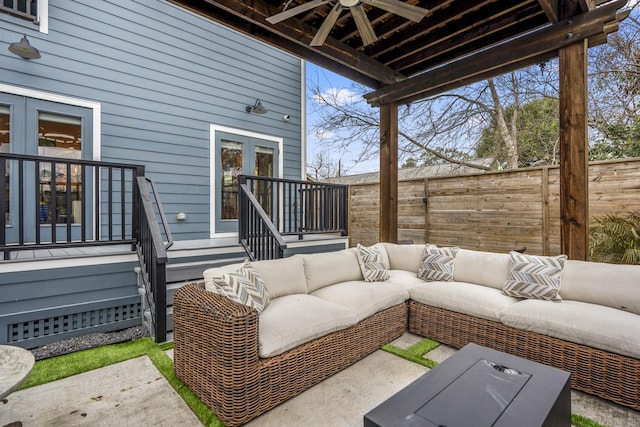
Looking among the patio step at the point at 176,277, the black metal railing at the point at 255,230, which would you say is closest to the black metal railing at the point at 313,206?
the black metal railing at the point at 255,230

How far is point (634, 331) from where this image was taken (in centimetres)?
216

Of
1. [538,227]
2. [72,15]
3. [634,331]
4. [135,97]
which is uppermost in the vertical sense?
[72,15]

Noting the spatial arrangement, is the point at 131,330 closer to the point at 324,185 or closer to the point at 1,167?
the point at 1,167

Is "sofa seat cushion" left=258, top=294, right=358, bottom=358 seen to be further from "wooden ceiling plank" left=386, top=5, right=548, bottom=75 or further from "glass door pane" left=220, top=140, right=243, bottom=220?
"wooden ceiling plank" left=386, top=5, right=548, bottom=75

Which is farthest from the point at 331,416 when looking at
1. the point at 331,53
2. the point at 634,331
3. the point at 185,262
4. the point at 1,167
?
the point at 331,53

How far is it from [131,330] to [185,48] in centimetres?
434

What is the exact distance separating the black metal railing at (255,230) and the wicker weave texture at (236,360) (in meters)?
1.74

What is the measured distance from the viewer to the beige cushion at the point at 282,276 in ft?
9.46

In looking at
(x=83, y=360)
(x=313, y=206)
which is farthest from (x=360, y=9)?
(x=83, y=360)

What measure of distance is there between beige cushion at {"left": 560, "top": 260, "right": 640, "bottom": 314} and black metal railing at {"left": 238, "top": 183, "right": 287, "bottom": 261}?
2.99 m

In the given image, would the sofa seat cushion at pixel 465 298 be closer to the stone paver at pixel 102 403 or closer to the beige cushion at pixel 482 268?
the beige cushion at pixel 482 268

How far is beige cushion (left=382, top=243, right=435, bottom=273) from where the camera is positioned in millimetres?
4094

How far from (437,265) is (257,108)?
4.14 m

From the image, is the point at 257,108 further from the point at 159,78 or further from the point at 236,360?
the point at 236,360
